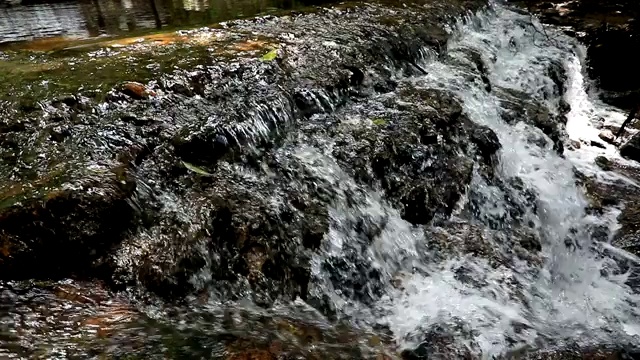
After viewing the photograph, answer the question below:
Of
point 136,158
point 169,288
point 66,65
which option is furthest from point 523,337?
point 66,65

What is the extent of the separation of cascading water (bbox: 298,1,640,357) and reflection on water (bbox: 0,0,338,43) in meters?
5.07

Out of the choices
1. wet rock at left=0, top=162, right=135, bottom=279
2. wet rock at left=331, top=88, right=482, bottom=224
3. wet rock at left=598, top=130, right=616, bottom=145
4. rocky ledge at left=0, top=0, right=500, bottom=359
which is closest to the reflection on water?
rocky ledge at left=0, top=0, right=500, bottom=359

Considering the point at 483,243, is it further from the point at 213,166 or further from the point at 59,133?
the point at 59,133

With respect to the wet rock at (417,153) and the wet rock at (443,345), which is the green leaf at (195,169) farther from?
the wet rock at (443,345)

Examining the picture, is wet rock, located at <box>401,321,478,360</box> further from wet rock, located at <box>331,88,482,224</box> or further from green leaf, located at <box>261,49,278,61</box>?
green leaf, located at <box>261,49,278,61</box>

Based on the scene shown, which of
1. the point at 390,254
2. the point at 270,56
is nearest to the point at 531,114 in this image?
the point at 270,56

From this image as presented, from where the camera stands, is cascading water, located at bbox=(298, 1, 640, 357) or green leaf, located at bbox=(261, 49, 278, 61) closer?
cascading water, located at bbox=(298, 1, 640, 357)

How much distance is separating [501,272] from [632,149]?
14.7 ft

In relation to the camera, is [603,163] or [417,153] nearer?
[417,153]

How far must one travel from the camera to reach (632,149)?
24.7 ft

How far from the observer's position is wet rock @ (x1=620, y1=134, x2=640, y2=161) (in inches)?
294

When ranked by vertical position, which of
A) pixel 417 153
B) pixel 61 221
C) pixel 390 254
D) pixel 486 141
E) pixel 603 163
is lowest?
pixel 603 163

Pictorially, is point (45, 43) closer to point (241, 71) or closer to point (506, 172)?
point (241, 71)

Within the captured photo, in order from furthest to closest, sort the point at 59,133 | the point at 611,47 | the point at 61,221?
the point at 611,47 < the point at 59,133 < the point at 61,221
